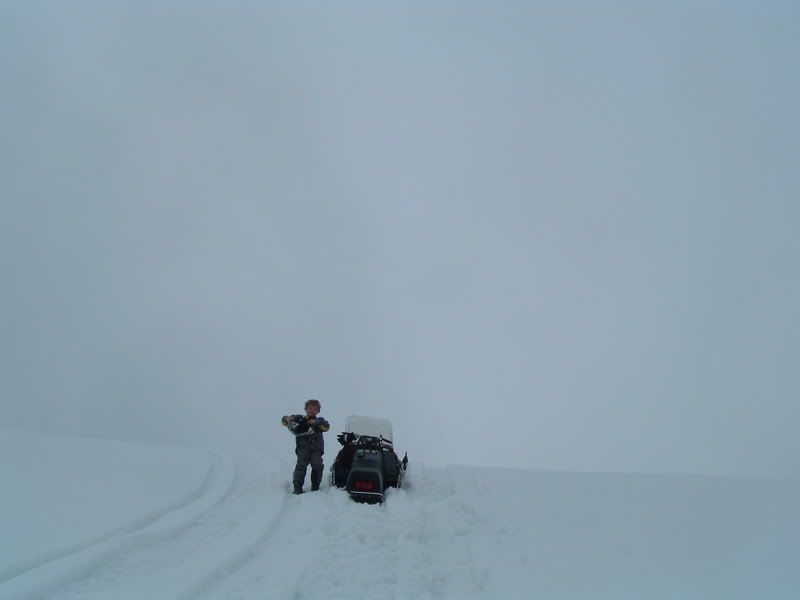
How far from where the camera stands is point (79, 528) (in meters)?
6.24

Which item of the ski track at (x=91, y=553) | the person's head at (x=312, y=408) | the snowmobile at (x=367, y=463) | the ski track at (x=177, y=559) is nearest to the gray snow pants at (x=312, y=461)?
the snowmobile at (x=367, y=463)

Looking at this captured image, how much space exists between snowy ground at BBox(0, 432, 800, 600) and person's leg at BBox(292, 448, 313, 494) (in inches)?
11.2

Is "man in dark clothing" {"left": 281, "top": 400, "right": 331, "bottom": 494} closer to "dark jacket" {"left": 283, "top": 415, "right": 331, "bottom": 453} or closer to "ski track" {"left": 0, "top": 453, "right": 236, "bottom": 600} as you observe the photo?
"dark jacket" {"left": 283, "top": 415, "right": 331, "bottom": 453}

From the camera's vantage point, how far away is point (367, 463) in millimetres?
9805

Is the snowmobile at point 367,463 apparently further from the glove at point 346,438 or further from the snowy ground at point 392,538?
the snowy ground at point 392,538

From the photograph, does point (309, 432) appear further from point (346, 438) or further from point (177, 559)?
point (177, 559)

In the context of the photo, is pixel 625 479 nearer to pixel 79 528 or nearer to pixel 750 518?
pixel 750 518

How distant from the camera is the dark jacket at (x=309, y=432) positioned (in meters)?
10.5

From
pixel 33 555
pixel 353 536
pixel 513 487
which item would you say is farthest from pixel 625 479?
pixel 33 555

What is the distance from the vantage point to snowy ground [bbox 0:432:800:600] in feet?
17.0

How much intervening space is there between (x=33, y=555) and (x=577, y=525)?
660cm

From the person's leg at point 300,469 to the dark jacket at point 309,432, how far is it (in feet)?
0.32

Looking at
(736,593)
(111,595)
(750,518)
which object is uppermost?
(750,518)

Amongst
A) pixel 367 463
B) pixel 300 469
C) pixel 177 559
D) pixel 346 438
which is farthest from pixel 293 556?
pixel 346 438
